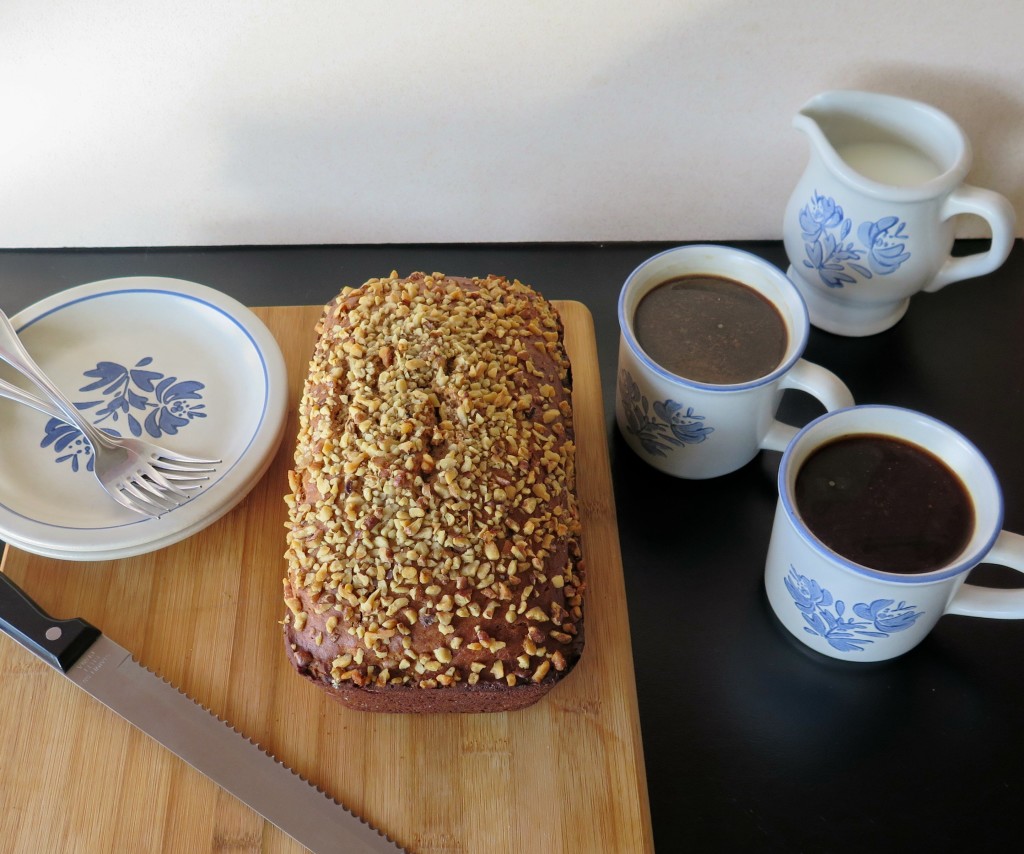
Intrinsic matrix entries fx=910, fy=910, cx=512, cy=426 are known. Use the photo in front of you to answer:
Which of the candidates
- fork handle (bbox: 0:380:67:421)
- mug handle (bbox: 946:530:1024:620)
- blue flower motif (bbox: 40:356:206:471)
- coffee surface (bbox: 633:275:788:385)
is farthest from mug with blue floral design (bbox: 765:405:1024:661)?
fork handle (bbox: 0:380:67:421)

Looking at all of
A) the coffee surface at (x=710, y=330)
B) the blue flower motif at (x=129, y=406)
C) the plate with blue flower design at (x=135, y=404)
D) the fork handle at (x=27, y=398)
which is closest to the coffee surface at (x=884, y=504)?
the coffee surface at (x=710, y=330)

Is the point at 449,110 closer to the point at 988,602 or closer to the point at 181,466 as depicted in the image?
the point at 181,466

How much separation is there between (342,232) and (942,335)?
85 centimetres

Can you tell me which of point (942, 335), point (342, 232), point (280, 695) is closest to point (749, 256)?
point (942, 335)

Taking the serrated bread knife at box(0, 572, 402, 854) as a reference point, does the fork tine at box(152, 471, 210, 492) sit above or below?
above

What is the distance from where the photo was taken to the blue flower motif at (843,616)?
874mm

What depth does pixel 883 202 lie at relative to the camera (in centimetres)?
101

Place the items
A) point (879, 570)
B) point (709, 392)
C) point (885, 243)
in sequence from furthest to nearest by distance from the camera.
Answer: point (885, 243)
point (709, 392)
point (879, 570)

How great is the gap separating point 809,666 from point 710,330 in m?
0.39

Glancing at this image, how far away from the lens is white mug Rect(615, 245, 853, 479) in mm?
964

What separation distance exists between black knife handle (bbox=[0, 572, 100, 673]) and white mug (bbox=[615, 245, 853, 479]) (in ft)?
2.08

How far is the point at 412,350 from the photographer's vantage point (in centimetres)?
94

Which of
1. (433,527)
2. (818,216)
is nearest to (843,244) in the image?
(818,216)

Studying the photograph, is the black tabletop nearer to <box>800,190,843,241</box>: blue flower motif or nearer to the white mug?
the white mug
